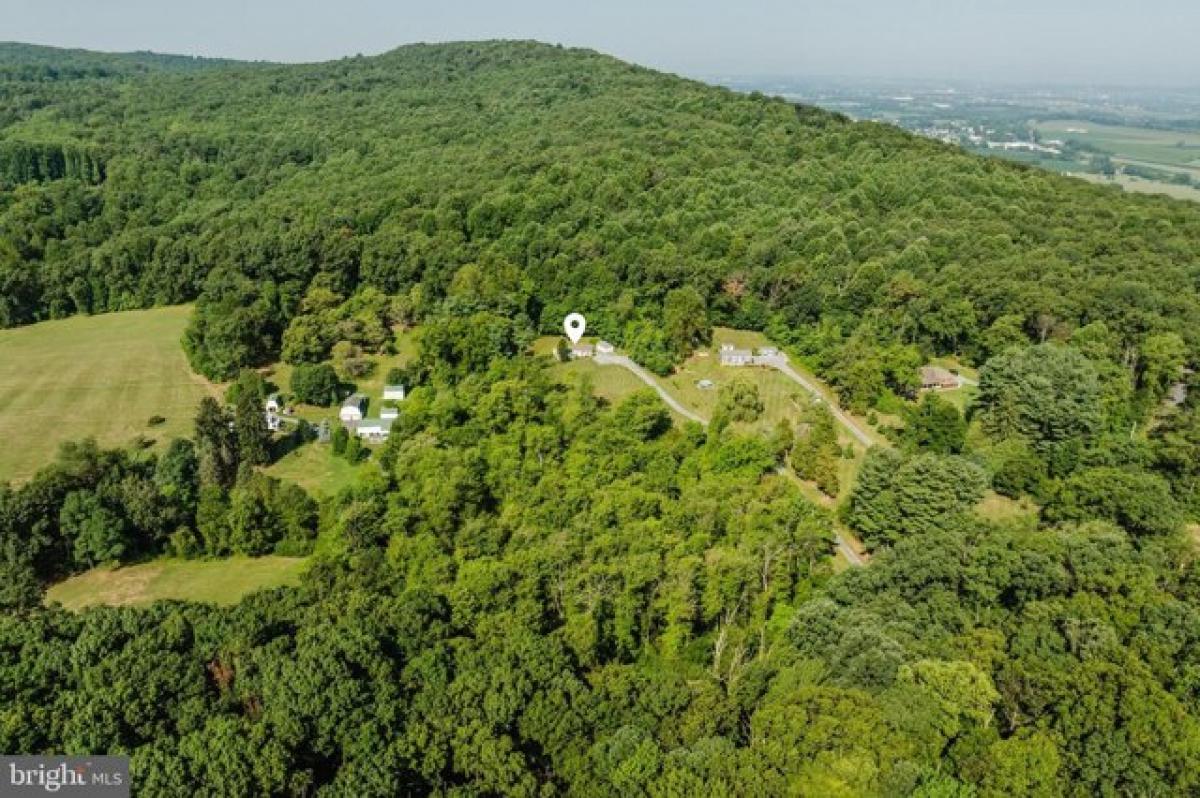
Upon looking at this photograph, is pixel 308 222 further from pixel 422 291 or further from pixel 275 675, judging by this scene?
pixel 275 675

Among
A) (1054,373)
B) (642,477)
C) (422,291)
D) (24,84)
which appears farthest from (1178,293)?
(24,84)

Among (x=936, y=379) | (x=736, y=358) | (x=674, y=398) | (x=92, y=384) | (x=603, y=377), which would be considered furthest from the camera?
(x=92, y=384)

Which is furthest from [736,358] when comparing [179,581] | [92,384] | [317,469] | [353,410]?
[92,384]

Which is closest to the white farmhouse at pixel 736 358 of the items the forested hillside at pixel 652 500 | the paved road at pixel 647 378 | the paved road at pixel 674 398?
the paved road at pixel 674 398

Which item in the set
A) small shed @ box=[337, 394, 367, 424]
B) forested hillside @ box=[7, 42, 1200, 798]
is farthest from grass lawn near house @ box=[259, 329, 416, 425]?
forested hillside @ box=[7, 42, 1200, 798]

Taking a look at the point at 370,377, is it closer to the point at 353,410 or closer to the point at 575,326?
the point at 353,410

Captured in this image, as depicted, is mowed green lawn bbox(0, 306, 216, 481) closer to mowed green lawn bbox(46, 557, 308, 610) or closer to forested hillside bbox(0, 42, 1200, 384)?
forested hillside bbox(0, 42, 1200, 384)

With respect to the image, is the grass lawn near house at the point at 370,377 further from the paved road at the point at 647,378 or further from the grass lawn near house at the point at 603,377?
the paved road at the point at 647,378
